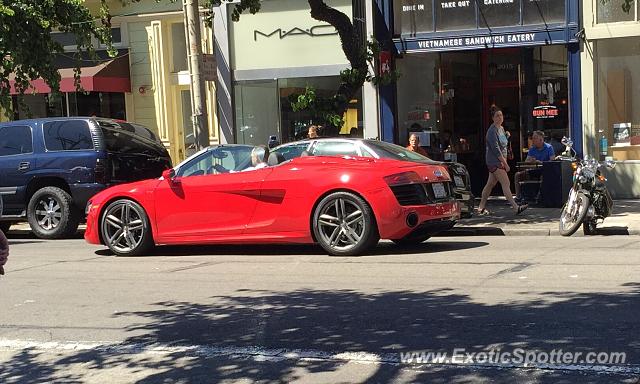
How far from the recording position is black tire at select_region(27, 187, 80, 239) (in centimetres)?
1402

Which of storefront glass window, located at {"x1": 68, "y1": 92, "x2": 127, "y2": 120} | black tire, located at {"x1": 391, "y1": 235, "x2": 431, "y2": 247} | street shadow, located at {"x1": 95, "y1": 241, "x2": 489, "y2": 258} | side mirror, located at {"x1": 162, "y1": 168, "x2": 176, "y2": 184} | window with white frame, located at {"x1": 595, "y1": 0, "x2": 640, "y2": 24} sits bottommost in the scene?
street shadow, located at {"x1": 95, "y1": 241, "x2": 489, "y2": 258}

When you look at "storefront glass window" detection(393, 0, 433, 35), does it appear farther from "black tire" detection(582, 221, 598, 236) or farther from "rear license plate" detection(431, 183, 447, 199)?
"rear license plate" detection(431, 183, 447, 199)

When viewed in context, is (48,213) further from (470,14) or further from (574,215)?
(470,14)

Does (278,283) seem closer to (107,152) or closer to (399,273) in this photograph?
(399,273)

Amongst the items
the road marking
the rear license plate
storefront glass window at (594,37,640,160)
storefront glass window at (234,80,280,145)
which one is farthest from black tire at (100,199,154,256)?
storefront glass window at (594,37,640,160)

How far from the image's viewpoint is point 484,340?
5.87m

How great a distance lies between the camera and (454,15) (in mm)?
17156

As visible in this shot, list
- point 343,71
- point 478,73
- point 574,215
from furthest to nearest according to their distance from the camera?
point 478,73, point 343,71, point 574,215

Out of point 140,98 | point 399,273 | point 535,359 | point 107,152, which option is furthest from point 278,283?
point 140,98

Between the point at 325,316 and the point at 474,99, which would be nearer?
the point at 325,316

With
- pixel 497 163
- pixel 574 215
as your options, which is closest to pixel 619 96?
pixel 497 163

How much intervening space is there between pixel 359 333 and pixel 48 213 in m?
9.39

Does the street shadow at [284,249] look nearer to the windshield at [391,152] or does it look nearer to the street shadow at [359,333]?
the windshield at [391,152]

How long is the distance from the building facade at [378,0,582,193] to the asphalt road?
6580 millimetres
